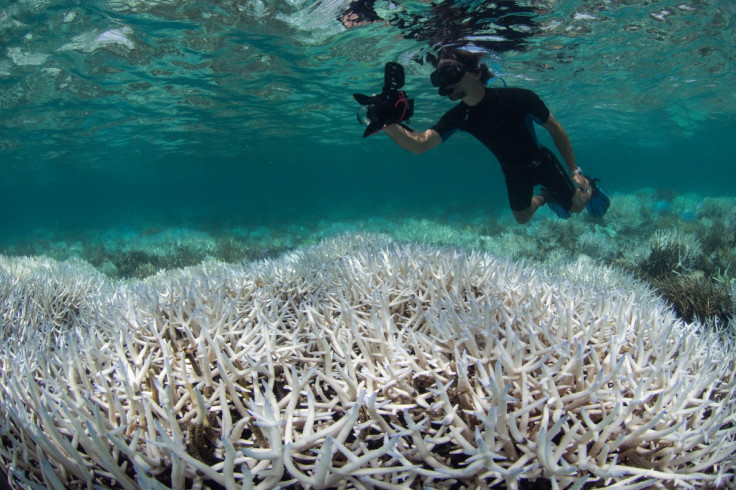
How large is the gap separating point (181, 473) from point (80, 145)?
40054mm

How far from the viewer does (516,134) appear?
6.54 meters

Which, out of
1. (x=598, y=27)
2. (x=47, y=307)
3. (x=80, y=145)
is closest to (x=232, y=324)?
(x=47, y=307)

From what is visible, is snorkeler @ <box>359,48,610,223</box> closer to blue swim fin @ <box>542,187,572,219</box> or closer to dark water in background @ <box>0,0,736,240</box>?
blue swim fin @ <box>542,187,572,219</box>

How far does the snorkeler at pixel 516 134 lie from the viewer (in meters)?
6.21

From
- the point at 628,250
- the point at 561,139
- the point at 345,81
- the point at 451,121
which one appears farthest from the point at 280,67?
the point at 628,250

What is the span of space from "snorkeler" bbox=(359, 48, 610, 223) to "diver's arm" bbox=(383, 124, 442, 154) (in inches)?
1.2

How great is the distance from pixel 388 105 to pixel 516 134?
130 inches

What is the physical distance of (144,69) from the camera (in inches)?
645

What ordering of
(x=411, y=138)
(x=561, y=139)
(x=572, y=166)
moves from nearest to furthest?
(x=411, y=138)
(x=561, y=139)
(x=572, y=166)

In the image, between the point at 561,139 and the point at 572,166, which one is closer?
the point at 561,139

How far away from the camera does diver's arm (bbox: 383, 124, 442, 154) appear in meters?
5.13

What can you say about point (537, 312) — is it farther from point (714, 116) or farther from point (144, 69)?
point (714, 116)

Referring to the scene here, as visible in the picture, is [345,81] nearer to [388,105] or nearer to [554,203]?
[554,203]

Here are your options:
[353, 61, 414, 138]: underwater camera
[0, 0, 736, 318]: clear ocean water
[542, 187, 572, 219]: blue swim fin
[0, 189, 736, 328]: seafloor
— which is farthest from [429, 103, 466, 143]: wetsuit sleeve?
[0, 0, 736, 318]: clear ocean water
